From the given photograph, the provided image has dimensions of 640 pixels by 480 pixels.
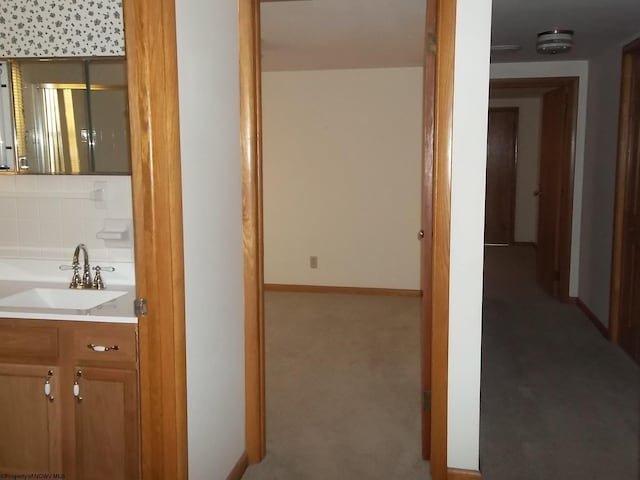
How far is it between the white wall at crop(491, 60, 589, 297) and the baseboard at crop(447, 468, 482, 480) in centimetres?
346

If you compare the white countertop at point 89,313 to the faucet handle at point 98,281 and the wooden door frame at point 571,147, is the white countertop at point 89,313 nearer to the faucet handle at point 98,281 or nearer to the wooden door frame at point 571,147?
the faucet handle at point 98,281

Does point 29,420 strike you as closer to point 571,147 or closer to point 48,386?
point 48,386

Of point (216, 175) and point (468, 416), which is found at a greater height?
point (216, 175)

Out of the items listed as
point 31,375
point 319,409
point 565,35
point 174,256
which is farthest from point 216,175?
point 565,35

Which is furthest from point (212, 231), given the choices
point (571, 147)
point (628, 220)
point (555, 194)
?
point (555, 194)

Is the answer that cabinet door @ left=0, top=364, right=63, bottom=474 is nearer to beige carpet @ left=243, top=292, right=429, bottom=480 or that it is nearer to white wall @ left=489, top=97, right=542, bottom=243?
beige carpet @ left=243, top=292, right=429, bottom=480

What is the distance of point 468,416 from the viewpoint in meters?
2.31

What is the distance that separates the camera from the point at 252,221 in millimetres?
2467

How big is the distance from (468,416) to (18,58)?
2295 mm

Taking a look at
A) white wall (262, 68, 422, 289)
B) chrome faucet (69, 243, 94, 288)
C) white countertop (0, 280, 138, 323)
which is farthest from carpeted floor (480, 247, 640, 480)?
chrome faucet (69, 243, 94, 288)

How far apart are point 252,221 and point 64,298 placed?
0.81 m

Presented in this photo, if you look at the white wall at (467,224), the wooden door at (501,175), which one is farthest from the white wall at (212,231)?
the wooden door at (501,175)

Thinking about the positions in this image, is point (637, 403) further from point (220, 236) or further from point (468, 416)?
point (220, 236)

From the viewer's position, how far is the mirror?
2432 mm
